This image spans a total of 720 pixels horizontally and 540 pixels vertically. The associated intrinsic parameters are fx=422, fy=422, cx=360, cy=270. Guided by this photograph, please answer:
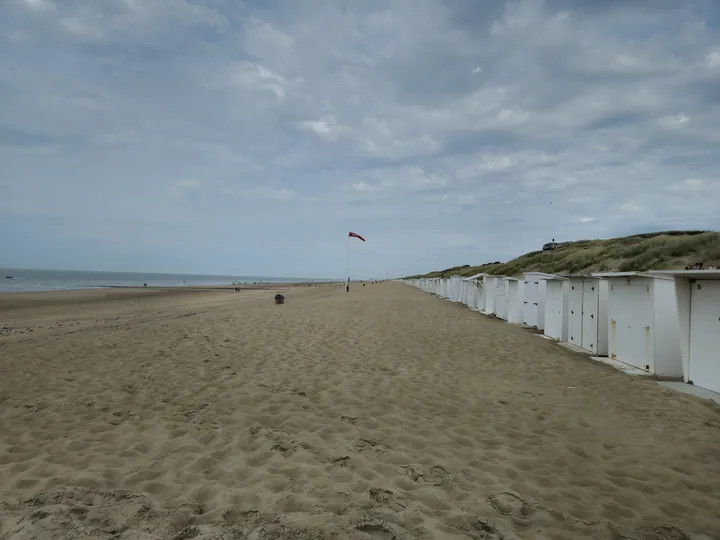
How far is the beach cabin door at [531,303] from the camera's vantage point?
14047 millimetres

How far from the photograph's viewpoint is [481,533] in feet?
9.78

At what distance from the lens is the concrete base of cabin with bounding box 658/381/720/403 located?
6.06m

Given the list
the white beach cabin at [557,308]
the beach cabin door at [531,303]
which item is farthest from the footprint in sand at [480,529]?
the beach cabin door at [531,303]

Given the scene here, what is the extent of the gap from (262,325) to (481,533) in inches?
436

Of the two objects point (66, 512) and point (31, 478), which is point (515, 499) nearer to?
point (66, 512)

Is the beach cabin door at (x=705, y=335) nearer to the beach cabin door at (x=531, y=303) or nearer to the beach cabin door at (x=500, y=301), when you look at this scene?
the beach cabin door at (x=531, y=303)

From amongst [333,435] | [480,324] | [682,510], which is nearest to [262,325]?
[480,324]

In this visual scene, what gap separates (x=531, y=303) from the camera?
14.6 metres

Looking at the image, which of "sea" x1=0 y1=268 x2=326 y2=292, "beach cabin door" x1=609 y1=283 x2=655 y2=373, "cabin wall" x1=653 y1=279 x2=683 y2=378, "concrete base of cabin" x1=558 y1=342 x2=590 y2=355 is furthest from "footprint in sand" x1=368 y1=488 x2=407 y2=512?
"sea" x1=0 y1=268 x2=326 y2=292

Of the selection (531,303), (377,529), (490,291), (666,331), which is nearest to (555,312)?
(531,303)

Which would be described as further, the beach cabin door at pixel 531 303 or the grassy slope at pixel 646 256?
the grassy slope at pixel 646 256

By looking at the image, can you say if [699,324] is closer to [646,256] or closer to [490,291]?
[490,291]

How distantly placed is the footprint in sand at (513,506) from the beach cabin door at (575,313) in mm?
7900

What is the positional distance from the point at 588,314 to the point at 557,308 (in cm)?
181
